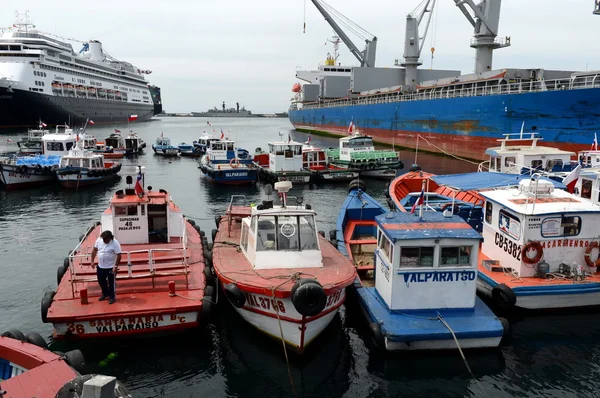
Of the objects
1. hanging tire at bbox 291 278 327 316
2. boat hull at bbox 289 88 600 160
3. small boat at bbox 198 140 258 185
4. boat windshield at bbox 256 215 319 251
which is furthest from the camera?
small boat at bbox 198 140 258 185

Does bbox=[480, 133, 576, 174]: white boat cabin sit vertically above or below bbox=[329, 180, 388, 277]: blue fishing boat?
above

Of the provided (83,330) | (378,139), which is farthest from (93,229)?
(378,139)

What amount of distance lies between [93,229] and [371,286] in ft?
34.0

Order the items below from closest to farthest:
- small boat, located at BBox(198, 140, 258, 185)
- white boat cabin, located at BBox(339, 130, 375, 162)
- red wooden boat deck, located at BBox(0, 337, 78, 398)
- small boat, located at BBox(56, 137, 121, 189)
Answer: red wooden boat deck, located at BBox(0, 337, 78, 398), small boat, located at BBox(56, 137, 121, 189), small boat, located at BBox(198, 140, 258, 185), white boat cabin, located at BBox(339, 130, 375, 162)

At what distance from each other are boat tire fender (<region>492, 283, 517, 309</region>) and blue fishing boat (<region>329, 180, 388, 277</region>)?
4105 mm

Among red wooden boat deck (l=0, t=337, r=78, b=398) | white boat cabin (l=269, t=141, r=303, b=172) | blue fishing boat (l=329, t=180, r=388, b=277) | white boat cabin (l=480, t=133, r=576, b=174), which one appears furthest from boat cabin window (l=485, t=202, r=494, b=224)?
white boat cabin (l=269, t=141, r=303, b=172)

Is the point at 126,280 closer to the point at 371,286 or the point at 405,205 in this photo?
the point at 371,286

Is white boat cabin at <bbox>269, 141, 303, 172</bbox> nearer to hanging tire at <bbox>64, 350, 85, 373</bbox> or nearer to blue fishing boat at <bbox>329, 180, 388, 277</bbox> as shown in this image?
blue fishing boat at <bbox>329, 180, 388, 277</bbox>

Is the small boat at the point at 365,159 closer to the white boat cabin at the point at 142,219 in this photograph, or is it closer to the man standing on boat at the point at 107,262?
the white boat cabin at the point at 142,219

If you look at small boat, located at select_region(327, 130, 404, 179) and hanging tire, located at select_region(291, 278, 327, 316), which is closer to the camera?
hanging tire, located at select_region(291, 278, 327, 316)

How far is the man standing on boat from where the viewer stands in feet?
34.7

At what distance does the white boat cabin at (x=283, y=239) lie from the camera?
1152cm

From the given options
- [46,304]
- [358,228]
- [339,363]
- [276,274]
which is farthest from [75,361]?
[358,228]

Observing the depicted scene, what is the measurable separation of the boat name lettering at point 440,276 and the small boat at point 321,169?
25.5 m
